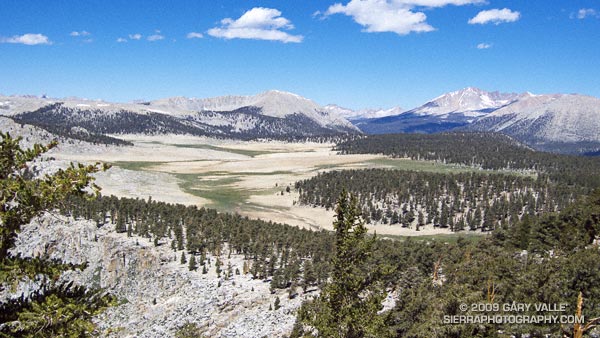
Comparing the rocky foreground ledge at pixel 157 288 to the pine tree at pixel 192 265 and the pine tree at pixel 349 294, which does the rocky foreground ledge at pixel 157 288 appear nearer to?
the pine tree at pixel 192 265

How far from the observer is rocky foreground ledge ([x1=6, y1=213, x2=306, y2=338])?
52.8 meters

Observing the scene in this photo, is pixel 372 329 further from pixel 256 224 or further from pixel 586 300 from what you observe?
pixel 256 224

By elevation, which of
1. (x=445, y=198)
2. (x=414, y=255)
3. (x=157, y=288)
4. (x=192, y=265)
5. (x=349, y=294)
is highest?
(x=349, y=294)

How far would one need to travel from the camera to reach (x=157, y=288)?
6556cm

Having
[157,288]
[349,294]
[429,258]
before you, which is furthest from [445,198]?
[349,294]

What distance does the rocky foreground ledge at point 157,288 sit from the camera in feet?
173

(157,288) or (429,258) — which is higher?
(429,258)

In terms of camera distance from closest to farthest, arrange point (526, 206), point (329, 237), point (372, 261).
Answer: point (372, 261) → point (329, 237) → point (526, 206)

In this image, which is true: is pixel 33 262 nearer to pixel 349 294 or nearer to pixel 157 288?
pixel 349 294

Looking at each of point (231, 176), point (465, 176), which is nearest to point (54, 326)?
point (465, 176)

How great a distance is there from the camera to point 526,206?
125 meters

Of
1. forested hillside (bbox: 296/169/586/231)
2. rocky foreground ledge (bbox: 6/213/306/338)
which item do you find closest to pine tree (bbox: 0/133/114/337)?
rocky foreground ledge (bbox: 6/213/306/338)

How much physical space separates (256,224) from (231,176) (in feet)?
368

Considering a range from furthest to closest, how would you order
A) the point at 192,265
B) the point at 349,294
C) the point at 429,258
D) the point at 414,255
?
the point at 192,265 → the point at 414,255 → the point at 429,258 → the point at 349,294
